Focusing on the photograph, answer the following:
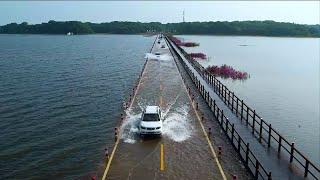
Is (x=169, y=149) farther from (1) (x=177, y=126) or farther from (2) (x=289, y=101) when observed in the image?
(2) (x=289, y=101)

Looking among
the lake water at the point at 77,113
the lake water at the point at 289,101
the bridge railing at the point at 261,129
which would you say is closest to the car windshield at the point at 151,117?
the lake water at the point at 77,113

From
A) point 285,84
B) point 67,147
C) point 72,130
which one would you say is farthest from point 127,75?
point 67,147

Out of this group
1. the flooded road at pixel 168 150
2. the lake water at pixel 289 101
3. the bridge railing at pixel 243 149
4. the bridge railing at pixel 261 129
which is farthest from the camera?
the lake water at pixel 289 101

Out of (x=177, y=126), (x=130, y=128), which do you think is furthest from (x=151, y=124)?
(x=177, y=126)

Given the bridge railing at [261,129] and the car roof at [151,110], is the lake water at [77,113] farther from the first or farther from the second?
the car roof at [151,110]

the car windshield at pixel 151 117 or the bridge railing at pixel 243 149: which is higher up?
the car windshield at pixel 151 117

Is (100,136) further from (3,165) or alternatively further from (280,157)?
(280,157)
